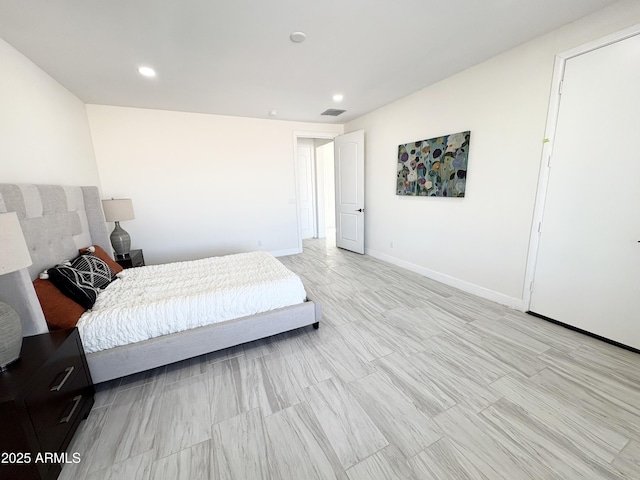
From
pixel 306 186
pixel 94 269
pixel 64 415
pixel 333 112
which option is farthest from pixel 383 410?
pixel 306 186

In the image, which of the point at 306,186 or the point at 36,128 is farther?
the point at 306,186

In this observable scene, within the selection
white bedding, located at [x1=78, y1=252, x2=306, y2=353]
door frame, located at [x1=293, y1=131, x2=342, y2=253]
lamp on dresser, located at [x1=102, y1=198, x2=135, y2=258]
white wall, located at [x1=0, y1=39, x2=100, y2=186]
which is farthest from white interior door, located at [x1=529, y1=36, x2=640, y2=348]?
lamp on dresser, located at [x1=102, y1=198, x2=135, y2=258]

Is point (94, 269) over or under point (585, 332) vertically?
over

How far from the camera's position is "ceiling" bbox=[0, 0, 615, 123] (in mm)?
1704

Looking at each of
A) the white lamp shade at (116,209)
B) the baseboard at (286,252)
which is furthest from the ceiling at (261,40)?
the baseboard at (286,252)

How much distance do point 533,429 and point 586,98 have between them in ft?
8.12

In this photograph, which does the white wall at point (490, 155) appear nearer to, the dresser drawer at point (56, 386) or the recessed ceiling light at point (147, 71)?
the recessed ceiling light at point (147, 71)

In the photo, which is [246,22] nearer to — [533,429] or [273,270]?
[273,270]

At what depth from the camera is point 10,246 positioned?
3.62 ft

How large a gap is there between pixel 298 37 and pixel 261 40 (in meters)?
0.31

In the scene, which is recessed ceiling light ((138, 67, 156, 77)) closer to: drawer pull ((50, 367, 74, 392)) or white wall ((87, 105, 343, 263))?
white wall ((87, 105, 343, 263))

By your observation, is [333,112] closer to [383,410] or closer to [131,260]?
[131,260]

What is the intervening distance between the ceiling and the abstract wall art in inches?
29.3

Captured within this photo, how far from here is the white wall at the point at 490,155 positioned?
7.34 feet
